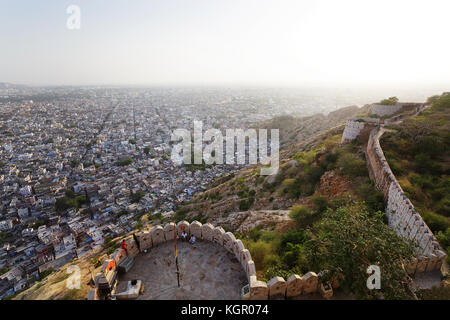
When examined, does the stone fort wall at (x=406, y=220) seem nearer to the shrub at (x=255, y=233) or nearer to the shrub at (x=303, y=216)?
the shrub at (x=303, y=216)

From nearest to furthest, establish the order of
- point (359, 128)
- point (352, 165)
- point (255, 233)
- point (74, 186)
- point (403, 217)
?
1. point (403, 217)
2. point (255, 233)
3. point (352, 165)
4. point (359, 128)
5. point (74, 186)

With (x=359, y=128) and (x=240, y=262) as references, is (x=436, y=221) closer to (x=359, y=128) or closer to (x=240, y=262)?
(x=240, y=262)

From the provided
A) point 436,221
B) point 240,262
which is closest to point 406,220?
point 436,221

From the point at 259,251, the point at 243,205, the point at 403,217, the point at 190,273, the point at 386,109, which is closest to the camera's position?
the point at 190,273

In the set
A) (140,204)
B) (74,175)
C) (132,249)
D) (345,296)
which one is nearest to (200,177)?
(140,204)

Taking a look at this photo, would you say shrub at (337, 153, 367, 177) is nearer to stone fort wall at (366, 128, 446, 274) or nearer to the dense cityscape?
stone fort wall at (366, 128, 446, 274)

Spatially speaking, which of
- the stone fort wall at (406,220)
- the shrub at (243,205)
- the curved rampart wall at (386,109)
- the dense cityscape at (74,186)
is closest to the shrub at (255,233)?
the shrub at (243,205)
